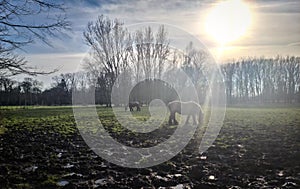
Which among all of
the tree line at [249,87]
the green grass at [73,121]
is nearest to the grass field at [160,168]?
the green grass at [73,121]

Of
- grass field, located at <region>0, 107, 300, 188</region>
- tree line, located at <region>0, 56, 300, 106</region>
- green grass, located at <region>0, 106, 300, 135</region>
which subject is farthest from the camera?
tree line, located at <region>0, 56, 300, 106</region>

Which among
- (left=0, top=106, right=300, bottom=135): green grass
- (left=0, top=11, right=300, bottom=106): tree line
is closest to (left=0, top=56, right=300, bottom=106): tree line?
A: (left=0, top=11, right=300, bottom=106): tree line

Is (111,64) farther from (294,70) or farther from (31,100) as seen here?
(294,70)

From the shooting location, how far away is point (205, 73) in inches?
2689

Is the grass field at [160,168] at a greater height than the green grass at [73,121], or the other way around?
the green grass at [73,121]

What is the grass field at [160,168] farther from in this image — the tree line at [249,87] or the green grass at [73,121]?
the tree line at [249,87]

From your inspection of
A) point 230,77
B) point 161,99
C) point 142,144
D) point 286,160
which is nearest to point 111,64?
point 161,99

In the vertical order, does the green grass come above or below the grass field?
above

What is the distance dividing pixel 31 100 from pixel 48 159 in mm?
75749

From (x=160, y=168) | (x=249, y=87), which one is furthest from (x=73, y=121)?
(x=249, y=87)

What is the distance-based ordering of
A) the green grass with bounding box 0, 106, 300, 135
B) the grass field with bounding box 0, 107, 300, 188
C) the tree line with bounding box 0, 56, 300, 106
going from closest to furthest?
1. the grass field with bounding box 0, 107, 300, 188
2. the green grass with bounding box 0, 106, 300, 135
3. the tree line with bounding box 0, 56, 300, 106

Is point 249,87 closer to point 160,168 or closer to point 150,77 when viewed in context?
point 150,77

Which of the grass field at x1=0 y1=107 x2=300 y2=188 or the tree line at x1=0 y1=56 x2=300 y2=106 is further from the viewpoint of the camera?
the tree line at x1=0 y1=56 x2=300 y2=106

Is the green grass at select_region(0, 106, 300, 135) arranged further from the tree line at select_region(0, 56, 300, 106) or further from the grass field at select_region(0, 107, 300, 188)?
the tree line at select_region(0, 56, 300, 106)
